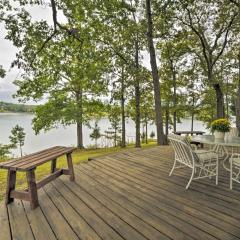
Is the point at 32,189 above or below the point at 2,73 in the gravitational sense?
below

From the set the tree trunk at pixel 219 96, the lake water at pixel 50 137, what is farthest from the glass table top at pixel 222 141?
the lake water at pixel 50 137

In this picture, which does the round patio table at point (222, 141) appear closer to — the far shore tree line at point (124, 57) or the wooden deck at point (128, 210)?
the wooden deck at point (128, 210)

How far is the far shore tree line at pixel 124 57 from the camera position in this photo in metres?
7.58

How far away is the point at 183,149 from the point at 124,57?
30.8 feet

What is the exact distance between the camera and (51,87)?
43.6 ft

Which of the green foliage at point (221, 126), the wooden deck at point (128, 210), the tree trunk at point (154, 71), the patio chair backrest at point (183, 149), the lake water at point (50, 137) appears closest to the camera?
the wooden deck at point (128, 210)

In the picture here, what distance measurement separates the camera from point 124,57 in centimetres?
1217

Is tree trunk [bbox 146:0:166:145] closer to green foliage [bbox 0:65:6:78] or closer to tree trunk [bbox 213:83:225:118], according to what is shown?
tree trunk [bbox 213:83:225:118]

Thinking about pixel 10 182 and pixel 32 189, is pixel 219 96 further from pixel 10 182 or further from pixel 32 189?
pixel 10 182

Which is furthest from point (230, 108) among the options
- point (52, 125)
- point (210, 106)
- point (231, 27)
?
point (52, 125)

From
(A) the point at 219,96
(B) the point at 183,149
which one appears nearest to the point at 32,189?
(B) the point at 183,149

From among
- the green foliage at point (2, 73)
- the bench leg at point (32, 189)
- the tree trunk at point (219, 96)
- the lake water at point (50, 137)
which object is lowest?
the lake water at point (50, 137)

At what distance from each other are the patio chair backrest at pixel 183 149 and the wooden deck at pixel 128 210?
37cm

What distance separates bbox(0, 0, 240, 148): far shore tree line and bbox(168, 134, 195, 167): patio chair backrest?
16.4 feet
